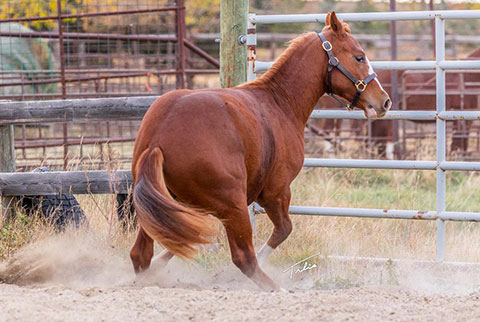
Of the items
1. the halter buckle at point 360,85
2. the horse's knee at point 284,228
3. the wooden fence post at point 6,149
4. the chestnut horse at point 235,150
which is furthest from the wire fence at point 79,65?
the horse's knee at point 284,228

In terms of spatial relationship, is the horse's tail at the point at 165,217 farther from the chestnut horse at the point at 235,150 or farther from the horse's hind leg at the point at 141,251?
the horse's hind leg at the point at 141,251

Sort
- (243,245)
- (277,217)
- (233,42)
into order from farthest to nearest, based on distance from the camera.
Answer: (233,42) → (277,217) → (243,245)

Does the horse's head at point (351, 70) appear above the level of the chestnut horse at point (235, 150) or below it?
above

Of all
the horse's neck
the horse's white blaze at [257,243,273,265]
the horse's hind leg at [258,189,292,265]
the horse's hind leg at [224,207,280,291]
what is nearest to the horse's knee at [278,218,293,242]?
the horse's hind leg at [258,189,292,265]

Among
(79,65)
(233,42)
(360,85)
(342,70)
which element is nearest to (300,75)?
(342,70)

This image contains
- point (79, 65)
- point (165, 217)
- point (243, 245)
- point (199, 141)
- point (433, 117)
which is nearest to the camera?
point (165, 217)

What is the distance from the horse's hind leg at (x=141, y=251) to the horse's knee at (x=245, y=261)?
48cm

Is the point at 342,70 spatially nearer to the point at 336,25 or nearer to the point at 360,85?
the point at 360,85

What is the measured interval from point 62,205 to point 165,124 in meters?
1.88

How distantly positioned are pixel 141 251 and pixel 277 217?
90cm

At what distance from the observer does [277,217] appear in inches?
177

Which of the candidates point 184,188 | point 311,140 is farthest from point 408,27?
point 184,188

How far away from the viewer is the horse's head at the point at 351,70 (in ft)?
15.0

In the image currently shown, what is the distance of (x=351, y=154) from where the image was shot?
1001 centimetres
